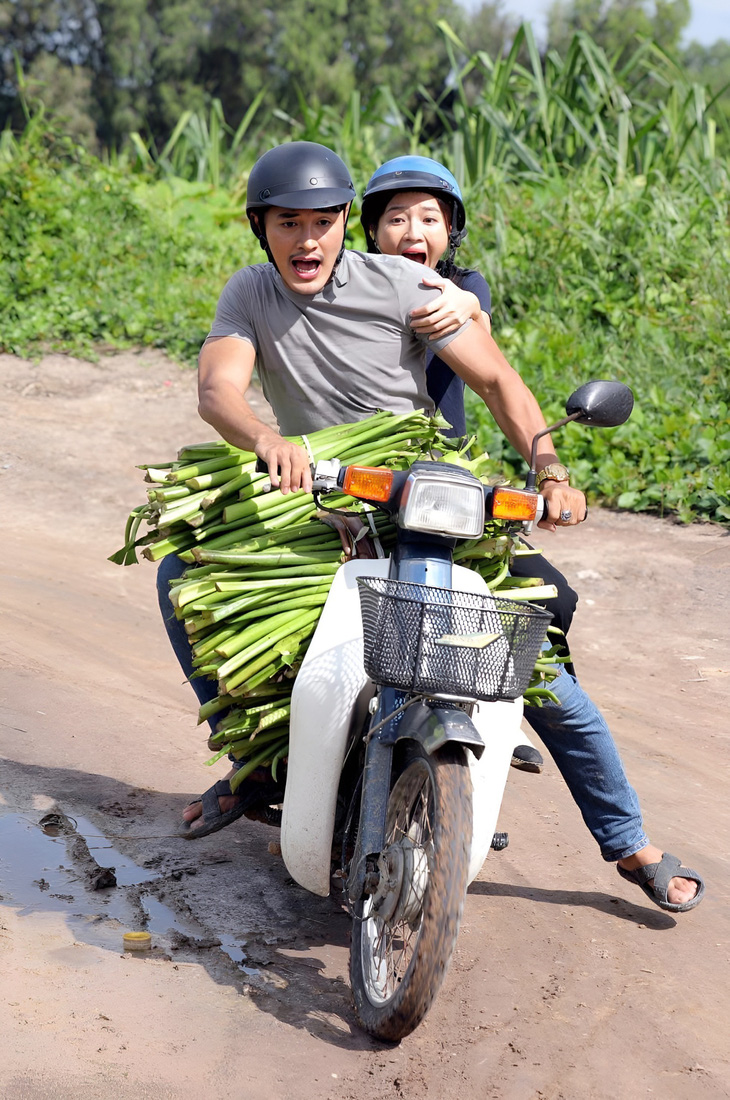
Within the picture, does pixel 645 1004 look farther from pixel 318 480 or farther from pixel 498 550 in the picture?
pixel 318 480

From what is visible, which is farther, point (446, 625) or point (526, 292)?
point (526, 292)

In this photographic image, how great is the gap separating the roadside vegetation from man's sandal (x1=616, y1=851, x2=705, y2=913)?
13.1ft

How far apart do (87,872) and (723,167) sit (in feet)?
28.5

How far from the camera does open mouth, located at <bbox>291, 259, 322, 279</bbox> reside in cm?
302

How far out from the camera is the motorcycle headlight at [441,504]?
241 centimetres

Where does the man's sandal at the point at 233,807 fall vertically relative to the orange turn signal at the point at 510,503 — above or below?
below

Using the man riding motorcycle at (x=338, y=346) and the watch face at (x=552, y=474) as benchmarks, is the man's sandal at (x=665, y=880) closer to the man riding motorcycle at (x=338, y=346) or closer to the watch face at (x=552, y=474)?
the man riding motorcycle at (x=338, y=346)

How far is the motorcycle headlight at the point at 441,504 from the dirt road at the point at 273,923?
109cm

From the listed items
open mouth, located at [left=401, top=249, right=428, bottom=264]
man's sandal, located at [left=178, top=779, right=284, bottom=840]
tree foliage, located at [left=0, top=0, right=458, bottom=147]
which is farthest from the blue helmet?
tree foliage, located at [left=0, top=0, right=458, bottom=147]

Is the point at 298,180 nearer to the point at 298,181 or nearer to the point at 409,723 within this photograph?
the point at 298,181

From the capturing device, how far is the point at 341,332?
3.06 metres

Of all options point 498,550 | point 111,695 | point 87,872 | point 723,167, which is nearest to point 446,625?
point 498,550

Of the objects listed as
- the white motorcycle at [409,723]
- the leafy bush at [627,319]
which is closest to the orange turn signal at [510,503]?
the white motorcycle at [409,723]

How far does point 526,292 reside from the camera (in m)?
8.97
